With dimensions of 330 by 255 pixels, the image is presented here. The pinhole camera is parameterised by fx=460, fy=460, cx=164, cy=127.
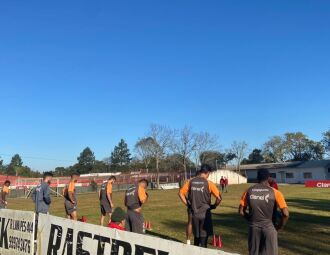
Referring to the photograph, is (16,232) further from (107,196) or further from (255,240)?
(107,196)

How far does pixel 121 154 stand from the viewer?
17950 centimetres

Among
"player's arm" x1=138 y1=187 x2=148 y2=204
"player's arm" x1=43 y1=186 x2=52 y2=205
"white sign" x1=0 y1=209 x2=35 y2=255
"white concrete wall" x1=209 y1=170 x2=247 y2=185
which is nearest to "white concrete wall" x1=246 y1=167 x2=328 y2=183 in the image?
"white concrete wall" x1=209 y1=170 x2=247 y2=185

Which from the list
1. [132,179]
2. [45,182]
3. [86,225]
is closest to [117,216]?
[86,225]

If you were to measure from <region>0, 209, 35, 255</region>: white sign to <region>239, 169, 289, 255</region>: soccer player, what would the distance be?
4587mm

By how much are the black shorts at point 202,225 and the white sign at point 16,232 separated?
3.32m

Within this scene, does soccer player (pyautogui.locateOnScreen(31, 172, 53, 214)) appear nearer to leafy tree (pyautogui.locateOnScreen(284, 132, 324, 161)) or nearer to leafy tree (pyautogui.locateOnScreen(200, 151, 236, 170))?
leafy tree (pyautogui.locateOnScreen(200, 151, 236, 170))

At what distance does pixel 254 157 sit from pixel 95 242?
145m

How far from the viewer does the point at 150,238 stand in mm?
6012

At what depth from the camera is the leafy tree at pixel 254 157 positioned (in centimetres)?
14738

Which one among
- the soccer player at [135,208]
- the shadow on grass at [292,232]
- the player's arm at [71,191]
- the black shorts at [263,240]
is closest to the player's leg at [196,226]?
the soccer player at [135,208]

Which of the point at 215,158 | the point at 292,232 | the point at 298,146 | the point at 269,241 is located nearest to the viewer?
the point at 269,241

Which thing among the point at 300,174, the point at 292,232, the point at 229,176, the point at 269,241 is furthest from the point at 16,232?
the point at 229,176

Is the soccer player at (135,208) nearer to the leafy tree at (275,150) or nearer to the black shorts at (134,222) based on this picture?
the black shorts at (134,222)

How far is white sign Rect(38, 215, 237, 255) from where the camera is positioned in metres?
5.66
